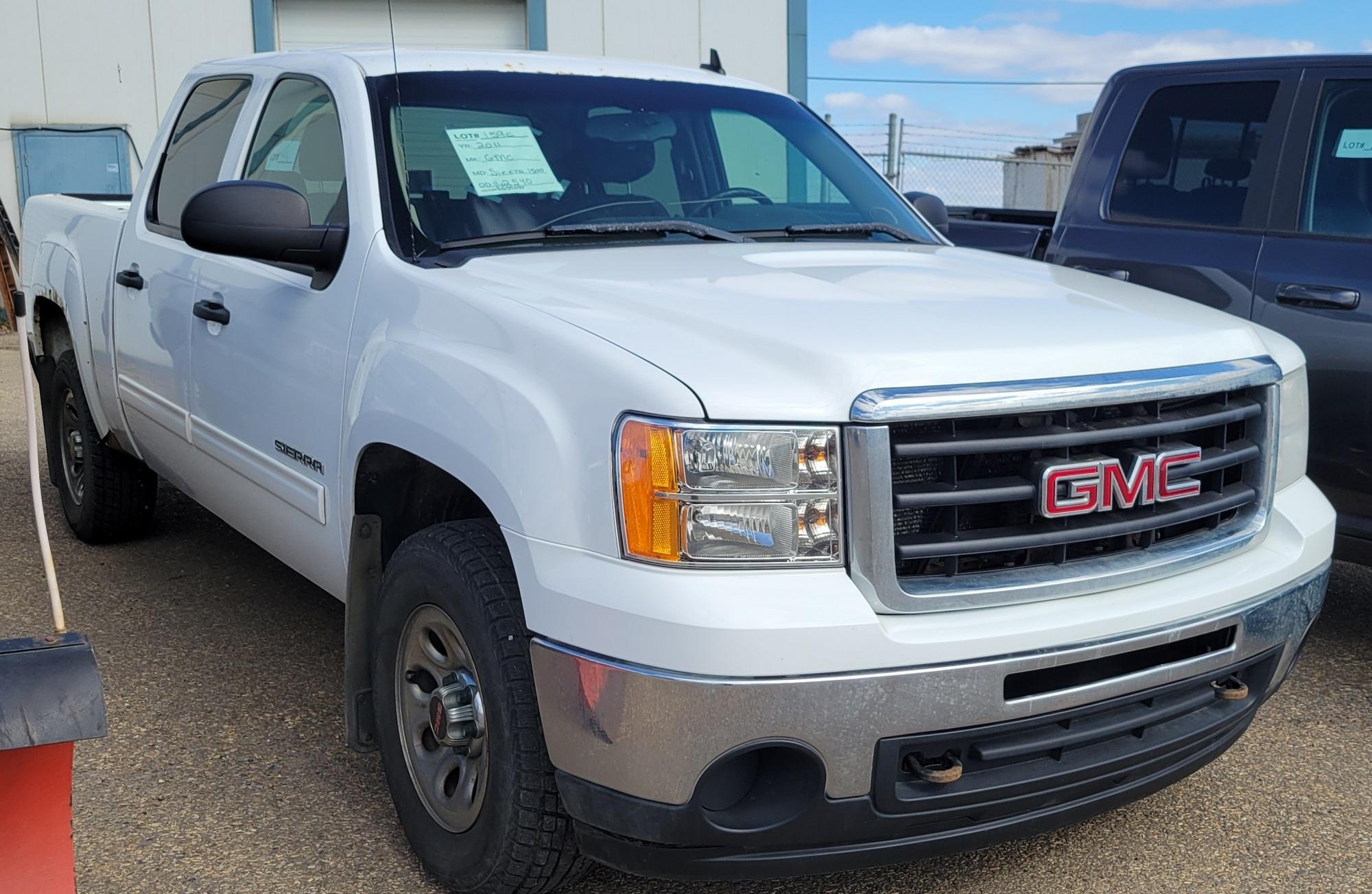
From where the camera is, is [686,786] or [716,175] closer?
[686,786]

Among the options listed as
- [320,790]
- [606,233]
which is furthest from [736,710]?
[320,790]

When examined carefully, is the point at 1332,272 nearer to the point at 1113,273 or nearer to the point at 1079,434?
the point at 1113,273

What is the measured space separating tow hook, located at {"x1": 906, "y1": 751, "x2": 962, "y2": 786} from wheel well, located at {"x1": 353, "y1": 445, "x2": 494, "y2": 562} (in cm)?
105

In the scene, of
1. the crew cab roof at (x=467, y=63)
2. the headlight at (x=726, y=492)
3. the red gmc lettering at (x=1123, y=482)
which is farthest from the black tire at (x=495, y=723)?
the crew cab roof at (x=467, y=63)

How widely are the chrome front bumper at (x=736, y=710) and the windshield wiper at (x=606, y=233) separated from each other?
3.88ft

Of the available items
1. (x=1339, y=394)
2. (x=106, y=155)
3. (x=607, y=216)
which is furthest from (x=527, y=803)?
(x=106, y=155)

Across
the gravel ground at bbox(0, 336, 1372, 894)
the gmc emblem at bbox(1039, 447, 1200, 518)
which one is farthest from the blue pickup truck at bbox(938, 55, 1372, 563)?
the gmc emblem at bbox(1039, 447, 1200, 518)

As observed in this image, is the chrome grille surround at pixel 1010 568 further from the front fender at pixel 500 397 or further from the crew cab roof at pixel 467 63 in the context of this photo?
the crew cab roof at pixel 467 63

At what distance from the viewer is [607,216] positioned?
130 inches

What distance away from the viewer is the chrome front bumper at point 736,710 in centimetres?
211

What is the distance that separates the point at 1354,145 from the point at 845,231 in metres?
1.80

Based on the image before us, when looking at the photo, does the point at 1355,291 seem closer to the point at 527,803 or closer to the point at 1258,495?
the point at 1258,495

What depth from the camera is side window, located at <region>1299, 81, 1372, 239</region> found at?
4.12 m

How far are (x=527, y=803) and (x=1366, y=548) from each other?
2.80 meters
